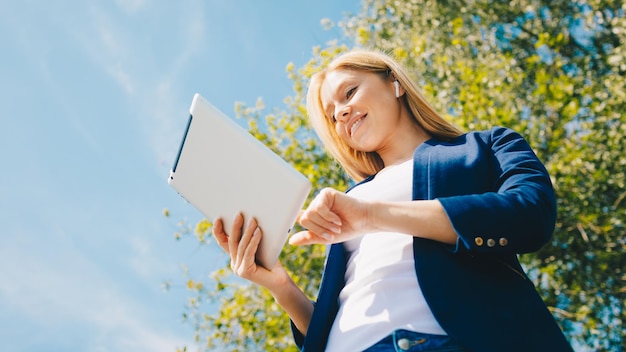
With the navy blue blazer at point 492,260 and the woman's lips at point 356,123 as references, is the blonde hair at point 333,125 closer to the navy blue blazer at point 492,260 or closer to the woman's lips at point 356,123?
the woman's lips at point 356,123

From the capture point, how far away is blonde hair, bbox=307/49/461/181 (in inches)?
89.7

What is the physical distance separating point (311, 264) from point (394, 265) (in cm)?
488

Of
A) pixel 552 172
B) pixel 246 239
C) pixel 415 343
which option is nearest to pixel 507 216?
pixel 415 343

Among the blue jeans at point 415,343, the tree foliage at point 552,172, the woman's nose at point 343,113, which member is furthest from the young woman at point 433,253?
the tree foliage at point 552,172

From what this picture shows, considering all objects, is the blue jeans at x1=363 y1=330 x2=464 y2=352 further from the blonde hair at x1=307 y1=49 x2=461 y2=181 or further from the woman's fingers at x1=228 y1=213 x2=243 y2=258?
the blonde hair at x1=307 y1=49 x2=461 y2=181

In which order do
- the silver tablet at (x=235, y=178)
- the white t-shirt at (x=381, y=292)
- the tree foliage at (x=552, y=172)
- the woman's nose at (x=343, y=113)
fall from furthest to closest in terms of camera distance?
the tree foliage at (x=552, y=172) < the woman's nose at (x=343, y=113) < the silver tablet at (x=235, y=178) < the white t-shirt at (x=381, y=292)

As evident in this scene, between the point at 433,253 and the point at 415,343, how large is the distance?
27 centimetres

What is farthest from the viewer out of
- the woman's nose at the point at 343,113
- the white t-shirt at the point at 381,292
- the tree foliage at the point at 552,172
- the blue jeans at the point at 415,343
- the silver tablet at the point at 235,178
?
the tree foliage at the point at 552,172

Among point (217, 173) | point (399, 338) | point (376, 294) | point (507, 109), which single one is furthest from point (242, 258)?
point (507, 109)

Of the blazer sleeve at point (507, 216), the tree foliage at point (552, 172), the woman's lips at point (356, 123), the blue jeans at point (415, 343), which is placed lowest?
the blue jeans at point (415, 343)

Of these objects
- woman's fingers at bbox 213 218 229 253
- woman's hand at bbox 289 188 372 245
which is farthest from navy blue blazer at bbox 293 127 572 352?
woman's fingers at bbox 213 218 229 253

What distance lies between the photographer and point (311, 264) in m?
6.49

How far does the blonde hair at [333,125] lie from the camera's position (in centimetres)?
228

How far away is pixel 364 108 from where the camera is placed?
Result: 2.21 m
